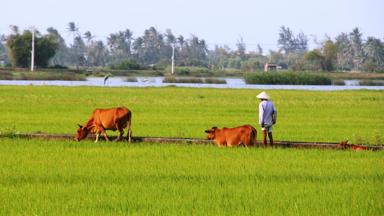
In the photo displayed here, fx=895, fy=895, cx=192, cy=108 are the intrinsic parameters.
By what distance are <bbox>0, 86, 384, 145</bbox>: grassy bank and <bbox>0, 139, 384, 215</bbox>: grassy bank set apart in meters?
3.75

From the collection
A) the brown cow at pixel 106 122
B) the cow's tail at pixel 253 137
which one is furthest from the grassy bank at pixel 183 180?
the brown cow at pixel 106 122

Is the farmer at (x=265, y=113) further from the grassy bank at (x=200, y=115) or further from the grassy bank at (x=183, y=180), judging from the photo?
the grassy bank at (x=200, y=115)

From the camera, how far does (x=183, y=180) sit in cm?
1155

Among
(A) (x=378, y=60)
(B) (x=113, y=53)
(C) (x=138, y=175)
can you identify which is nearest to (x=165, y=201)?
(C) (x=138, y=175)

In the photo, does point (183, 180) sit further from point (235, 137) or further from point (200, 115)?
point (200, 115)

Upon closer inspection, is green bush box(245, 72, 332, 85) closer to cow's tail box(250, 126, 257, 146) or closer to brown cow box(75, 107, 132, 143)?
brown cow box(75, 107, 132, 143)

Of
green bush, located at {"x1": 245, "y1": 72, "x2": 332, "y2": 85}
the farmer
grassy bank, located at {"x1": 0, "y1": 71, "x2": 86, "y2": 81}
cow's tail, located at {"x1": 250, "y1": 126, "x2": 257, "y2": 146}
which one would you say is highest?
the farmer

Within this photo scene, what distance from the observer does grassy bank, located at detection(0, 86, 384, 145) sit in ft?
66.7

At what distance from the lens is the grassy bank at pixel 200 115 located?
20.3 m

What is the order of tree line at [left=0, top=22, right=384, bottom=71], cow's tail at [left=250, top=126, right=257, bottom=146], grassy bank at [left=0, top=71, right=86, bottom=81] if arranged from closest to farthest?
1. cow's tail at [left=250, top=126, right=257, bottom=146]
2. grassy bank at [left=0, top=71, right=86, bottom=81]
3. tree line at [left=0, top=22, right=384, bottom=71]

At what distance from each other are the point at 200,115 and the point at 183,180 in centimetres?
1608

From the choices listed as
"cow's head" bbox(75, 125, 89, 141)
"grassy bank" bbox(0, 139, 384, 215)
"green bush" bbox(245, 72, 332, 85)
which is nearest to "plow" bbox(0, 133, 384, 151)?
"cow's head" bbox(75, 125, 89, 141)

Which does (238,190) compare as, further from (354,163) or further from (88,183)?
(354,163)

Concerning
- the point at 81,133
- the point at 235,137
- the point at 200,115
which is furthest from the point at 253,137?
the point at 200,115
